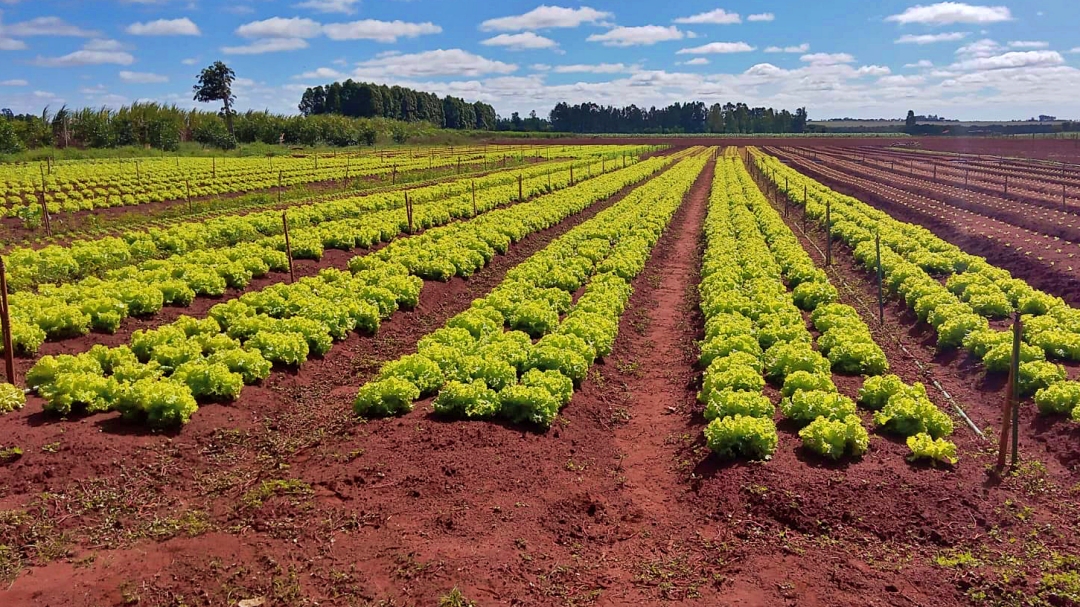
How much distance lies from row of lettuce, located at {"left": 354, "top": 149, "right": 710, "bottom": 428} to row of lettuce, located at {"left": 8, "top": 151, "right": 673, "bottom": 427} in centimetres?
195

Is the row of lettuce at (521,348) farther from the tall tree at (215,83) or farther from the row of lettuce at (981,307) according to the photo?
the tall tree at (215,83)

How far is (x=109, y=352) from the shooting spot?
429 inches

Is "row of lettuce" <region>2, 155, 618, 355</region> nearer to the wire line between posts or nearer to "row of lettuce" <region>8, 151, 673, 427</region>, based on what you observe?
"row of lettuce" <region>8, 151, 673, 427</region>

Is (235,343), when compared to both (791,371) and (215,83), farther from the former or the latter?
(215,83)

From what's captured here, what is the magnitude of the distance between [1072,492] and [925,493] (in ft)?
6.37

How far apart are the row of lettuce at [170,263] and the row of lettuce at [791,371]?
27.8ft

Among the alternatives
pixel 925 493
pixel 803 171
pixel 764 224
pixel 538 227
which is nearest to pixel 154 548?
pixel 925 493

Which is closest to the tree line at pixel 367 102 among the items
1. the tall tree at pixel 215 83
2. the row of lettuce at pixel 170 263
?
the tall tree at pixel 215 83

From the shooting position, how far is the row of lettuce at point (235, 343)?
31.4 feet

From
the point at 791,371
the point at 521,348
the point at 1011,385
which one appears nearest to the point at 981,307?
the point at 791,371

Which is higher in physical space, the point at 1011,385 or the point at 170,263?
the point at 170,263

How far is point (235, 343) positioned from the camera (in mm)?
11953

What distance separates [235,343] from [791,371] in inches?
362

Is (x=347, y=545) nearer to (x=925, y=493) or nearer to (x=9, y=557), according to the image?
(x=9, y=557)
